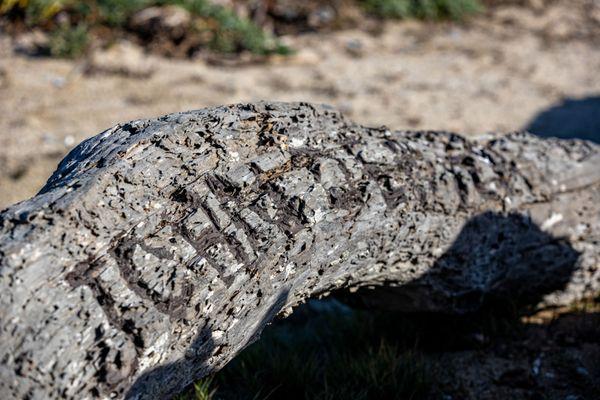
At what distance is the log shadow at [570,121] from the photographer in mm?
5637

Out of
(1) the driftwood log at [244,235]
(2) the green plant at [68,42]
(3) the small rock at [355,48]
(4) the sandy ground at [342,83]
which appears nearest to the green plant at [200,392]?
(1) the driftwood log at [244,235]

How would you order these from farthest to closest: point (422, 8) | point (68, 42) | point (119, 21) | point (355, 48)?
point (422, 8) → point (355, 48) → point (119, 21) → point (68, 42)

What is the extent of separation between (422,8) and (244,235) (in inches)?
262

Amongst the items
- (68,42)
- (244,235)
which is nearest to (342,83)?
(68,42)

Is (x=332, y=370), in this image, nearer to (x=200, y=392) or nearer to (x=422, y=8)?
(x=200, y=392)

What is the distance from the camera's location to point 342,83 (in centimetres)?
680

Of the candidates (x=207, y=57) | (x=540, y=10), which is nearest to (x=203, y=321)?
(x=207, y=57)

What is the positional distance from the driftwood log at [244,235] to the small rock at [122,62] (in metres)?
4.37

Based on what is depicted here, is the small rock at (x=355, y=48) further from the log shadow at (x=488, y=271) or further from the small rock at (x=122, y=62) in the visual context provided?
the log shadow at (x=488, y=271)

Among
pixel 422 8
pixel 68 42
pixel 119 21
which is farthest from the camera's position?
pixel 422 8

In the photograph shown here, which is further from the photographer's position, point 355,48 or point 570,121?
point 355,48

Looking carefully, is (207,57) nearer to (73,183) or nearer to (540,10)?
(540,10)

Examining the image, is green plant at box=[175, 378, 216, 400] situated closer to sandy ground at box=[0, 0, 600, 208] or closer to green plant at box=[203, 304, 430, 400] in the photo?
green plant at box=[203, 304, 430, 400]

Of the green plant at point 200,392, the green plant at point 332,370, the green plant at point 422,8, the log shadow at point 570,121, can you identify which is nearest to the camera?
the green plant at point 200,392
